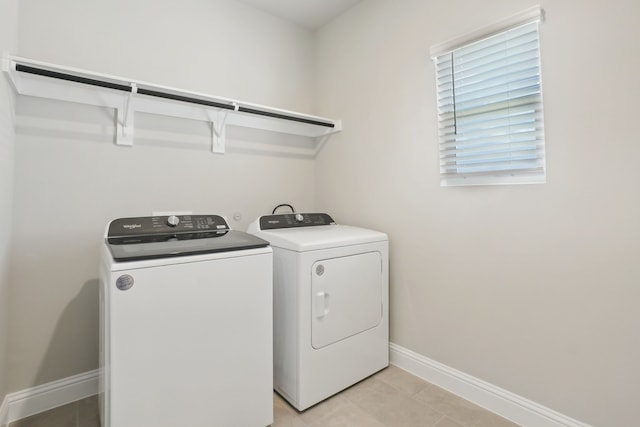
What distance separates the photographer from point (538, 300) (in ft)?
4.89

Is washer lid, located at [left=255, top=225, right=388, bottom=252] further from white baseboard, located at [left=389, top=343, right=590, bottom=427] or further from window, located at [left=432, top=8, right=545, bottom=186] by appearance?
white baseboard, located at [left=389, top=343, right=590, bottom=427]

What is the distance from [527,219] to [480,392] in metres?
0.98

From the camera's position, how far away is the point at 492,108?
5.35ft

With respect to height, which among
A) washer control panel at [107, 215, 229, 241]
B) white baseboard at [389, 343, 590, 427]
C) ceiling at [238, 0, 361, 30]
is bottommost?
white baseboard at [389, 343, 590, 427]

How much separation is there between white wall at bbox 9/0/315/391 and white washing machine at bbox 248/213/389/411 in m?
0.65

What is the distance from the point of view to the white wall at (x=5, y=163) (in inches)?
53.8

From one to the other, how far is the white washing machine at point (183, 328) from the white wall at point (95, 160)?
460 millimetres

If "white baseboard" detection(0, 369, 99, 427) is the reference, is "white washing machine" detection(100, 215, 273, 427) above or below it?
above

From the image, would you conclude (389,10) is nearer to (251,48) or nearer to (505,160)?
(251,48)

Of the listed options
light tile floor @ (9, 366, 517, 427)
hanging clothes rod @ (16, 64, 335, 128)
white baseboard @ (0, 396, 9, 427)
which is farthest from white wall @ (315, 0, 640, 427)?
white baseboard @ (0, 396, 9, 427)

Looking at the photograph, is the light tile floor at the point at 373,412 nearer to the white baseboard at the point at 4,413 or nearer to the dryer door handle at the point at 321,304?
the white baseboard at the point at 4,413

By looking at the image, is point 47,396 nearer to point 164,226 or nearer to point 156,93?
point 164,226

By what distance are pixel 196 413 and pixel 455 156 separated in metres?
1.85

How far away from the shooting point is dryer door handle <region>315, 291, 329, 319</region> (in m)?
1.68
